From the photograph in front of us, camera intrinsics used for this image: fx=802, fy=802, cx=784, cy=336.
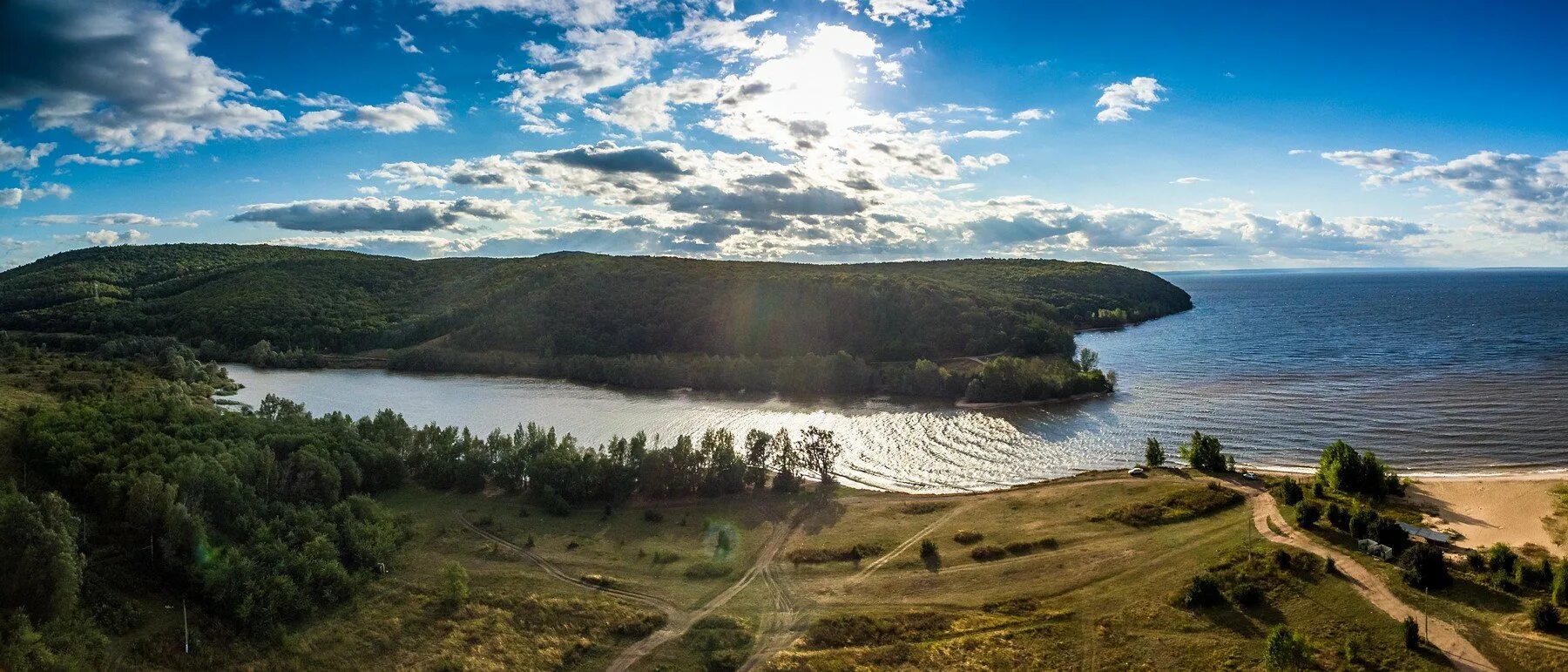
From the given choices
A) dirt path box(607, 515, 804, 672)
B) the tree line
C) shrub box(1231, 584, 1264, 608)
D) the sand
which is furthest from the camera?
the sand

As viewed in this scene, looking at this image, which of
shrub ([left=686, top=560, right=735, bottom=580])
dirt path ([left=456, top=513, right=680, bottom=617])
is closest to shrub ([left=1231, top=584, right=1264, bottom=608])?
shrub ([left=686, top=560, right=735, bottom=580])

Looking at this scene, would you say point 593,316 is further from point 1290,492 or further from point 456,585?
point 1290,492

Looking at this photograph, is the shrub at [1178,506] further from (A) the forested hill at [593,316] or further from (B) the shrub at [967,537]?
(A) the forested hill at [593,316]

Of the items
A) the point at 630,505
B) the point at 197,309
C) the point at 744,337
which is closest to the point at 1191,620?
the point at 630,505

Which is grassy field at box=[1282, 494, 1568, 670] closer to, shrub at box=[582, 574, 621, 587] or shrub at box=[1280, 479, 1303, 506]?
shrub at box=[1280, 479, 1303, 506]

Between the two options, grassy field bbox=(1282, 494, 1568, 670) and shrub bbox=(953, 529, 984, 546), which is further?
shrub bbox=(953, 529, 984, 546)

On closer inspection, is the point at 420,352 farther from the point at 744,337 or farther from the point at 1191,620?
the point at 1191,620
